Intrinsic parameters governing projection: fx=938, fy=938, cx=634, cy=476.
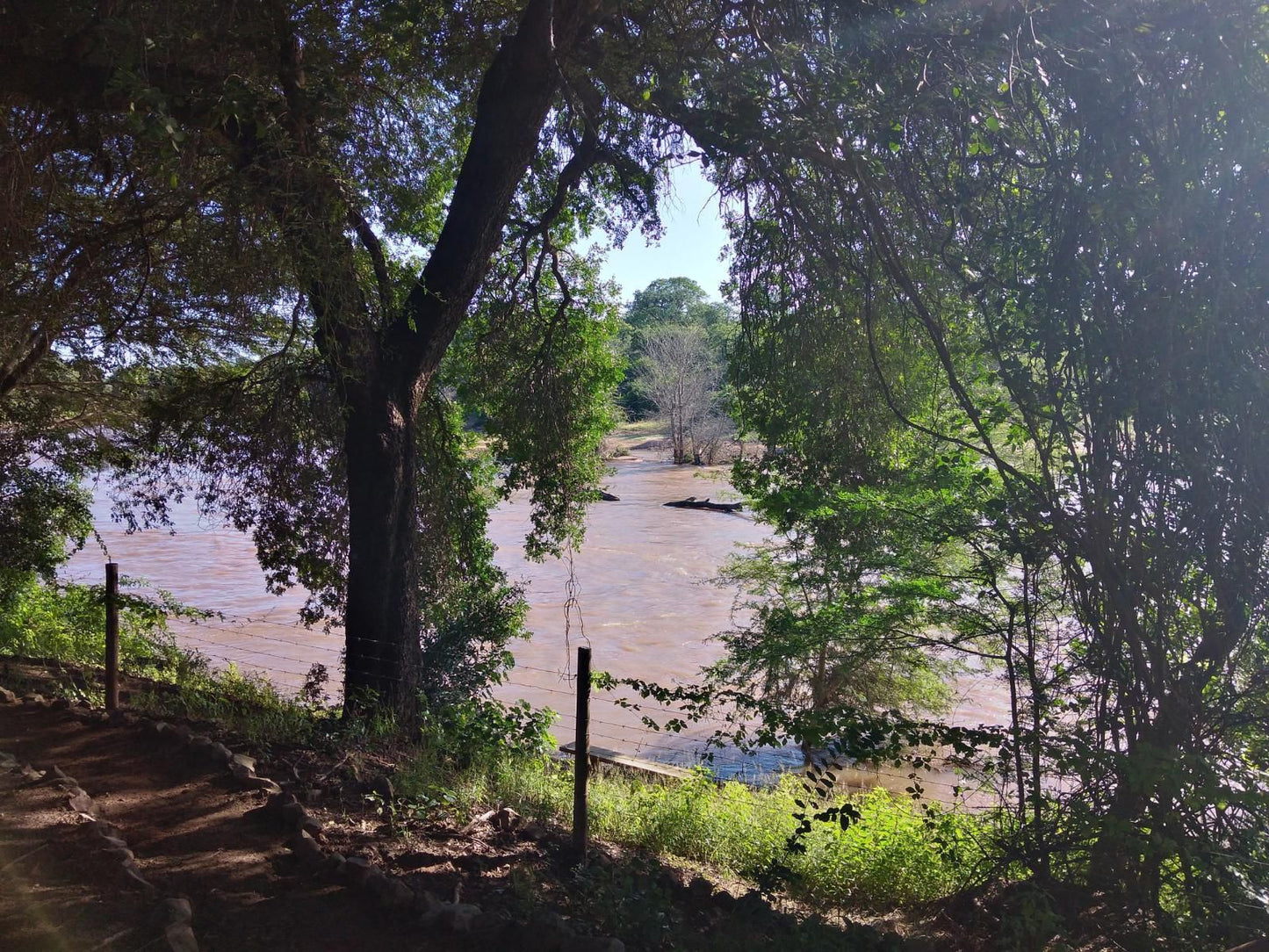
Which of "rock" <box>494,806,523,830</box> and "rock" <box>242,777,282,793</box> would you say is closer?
"rock" <box>242,777,282,793</box>

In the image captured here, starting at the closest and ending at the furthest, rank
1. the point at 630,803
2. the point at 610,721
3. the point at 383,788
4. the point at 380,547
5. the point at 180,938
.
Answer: the point at 180,938, the point at 383,788, the point at 380,547, the point at 630,803, the point at 610,721

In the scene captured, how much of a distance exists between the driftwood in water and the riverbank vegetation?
75.9ft

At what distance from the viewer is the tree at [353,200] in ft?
18.6

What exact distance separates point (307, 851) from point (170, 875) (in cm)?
57

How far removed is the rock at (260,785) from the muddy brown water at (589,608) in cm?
333

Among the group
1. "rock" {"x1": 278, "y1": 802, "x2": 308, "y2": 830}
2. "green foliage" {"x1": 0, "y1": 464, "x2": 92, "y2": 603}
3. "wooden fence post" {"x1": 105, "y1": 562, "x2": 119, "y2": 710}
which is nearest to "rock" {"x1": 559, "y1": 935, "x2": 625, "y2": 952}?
"rock" {"x1": 278, "y1": 802, "x2": 308, "y2": 830}

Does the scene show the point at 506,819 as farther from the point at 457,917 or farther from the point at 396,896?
the point at 457,917

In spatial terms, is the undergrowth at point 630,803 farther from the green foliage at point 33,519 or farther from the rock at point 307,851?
the green foliage at point 33,519

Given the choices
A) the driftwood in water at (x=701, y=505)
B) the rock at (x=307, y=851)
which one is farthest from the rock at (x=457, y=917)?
the driftwood in water at (x=701, y=505)

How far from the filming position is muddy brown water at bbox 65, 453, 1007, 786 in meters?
14.1

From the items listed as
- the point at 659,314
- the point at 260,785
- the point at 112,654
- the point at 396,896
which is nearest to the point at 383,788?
the point at 260,785

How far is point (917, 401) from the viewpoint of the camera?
7.42 m

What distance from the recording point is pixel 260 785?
5215mm

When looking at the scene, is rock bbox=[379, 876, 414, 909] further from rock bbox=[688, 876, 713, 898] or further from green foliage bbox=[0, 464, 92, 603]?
green foliage bbox=[0, 464, 92, 603]
